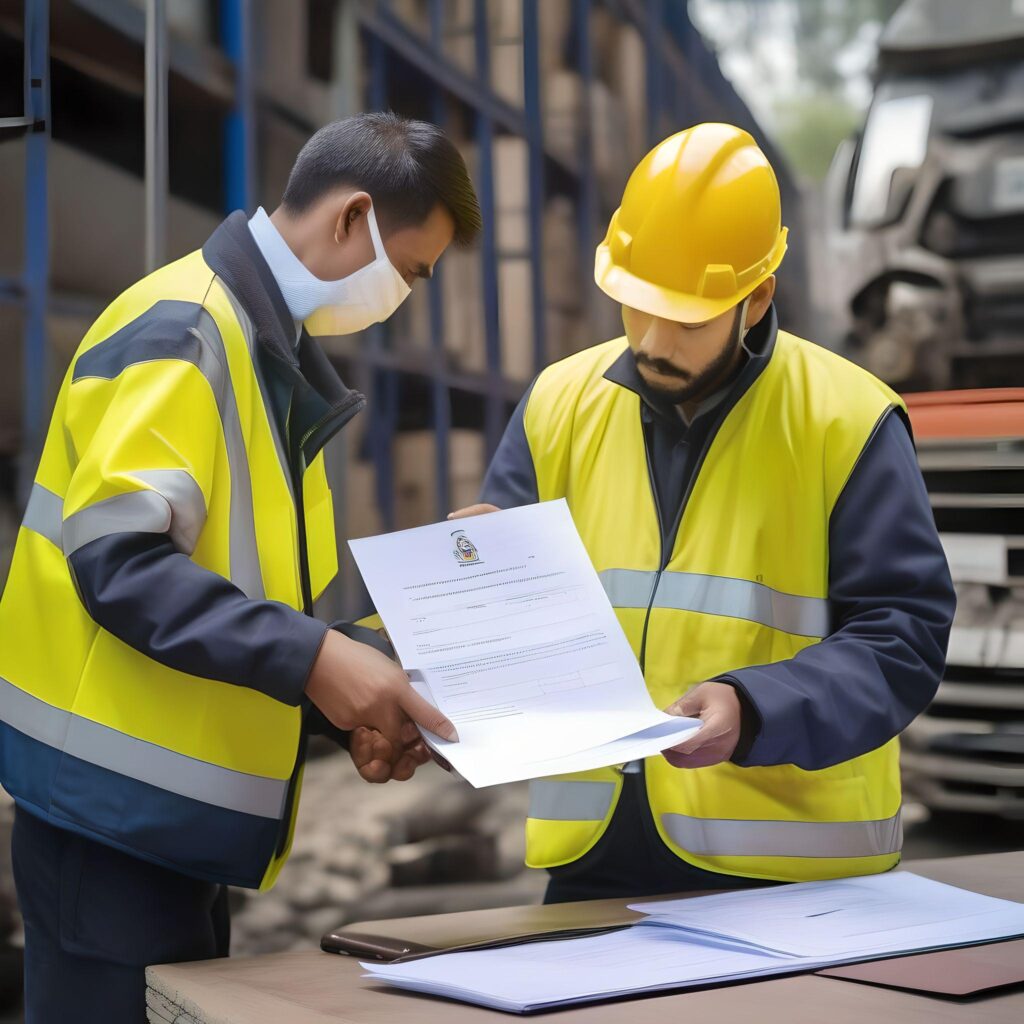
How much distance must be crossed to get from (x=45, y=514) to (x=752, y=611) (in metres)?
0.78

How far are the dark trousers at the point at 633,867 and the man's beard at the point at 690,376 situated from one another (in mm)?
464

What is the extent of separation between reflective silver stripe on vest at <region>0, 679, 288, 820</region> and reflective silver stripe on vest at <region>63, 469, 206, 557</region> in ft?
0.57

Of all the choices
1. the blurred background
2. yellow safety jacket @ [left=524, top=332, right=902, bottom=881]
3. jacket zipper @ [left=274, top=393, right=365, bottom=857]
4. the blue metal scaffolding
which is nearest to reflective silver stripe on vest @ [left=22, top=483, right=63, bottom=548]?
jacket zipper @ [left=274, top=393, right=365, bottom=857]

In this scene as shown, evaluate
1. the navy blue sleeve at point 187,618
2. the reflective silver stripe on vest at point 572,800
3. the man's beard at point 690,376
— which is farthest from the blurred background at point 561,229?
the navy blue sleeve at point 187,618

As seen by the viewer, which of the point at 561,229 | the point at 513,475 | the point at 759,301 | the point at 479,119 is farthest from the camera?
the point at 561,229

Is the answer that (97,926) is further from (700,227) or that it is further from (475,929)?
(700,227)

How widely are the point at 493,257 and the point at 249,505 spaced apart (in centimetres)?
206

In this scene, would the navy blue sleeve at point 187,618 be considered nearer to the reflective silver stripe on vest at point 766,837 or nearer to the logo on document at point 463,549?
the logo on document at point 463,549

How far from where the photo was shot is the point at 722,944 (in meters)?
1.05

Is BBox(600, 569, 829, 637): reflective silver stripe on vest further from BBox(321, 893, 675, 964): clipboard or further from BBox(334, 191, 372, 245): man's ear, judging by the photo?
BBox(334, 191, 372, 245): man's ear

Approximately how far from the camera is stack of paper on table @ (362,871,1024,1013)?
3.08 ft

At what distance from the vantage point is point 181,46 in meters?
2.41

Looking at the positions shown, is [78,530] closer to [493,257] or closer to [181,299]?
[181,299]

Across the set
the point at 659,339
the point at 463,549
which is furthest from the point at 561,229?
the point at 463,549
